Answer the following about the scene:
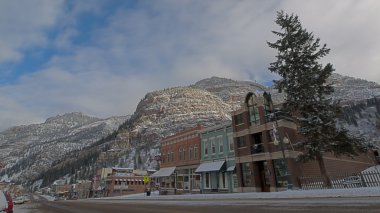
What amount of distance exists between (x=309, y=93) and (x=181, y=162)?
91.8 feet

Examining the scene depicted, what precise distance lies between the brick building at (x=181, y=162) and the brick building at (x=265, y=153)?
10.1 m

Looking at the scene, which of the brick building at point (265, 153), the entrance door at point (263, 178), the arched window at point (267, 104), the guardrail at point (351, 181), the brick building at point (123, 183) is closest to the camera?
the guardrail at point (351, 181)

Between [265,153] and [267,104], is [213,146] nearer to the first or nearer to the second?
[265,153]

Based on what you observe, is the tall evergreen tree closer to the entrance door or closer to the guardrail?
the guardrail

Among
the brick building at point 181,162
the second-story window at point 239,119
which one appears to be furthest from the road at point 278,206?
the brick building at point 181,162

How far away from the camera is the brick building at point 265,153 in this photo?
118 ft

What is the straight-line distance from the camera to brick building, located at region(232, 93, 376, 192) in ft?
118

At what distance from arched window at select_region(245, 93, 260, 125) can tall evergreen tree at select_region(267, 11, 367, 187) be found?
756 cm

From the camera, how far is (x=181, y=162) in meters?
54.0

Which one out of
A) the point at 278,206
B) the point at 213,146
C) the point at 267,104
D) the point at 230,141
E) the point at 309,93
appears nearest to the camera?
the point at 278,206

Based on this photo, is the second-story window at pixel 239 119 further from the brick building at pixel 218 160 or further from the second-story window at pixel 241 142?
the brick building at pixel 218 160

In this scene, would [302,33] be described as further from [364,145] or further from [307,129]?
[364,145]

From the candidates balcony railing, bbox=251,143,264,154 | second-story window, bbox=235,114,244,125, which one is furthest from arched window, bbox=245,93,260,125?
balcony railing, bbox=251,143,264,154

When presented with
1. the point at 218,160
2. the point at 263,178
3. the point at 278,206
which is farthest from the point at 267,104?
the point at 278,206
